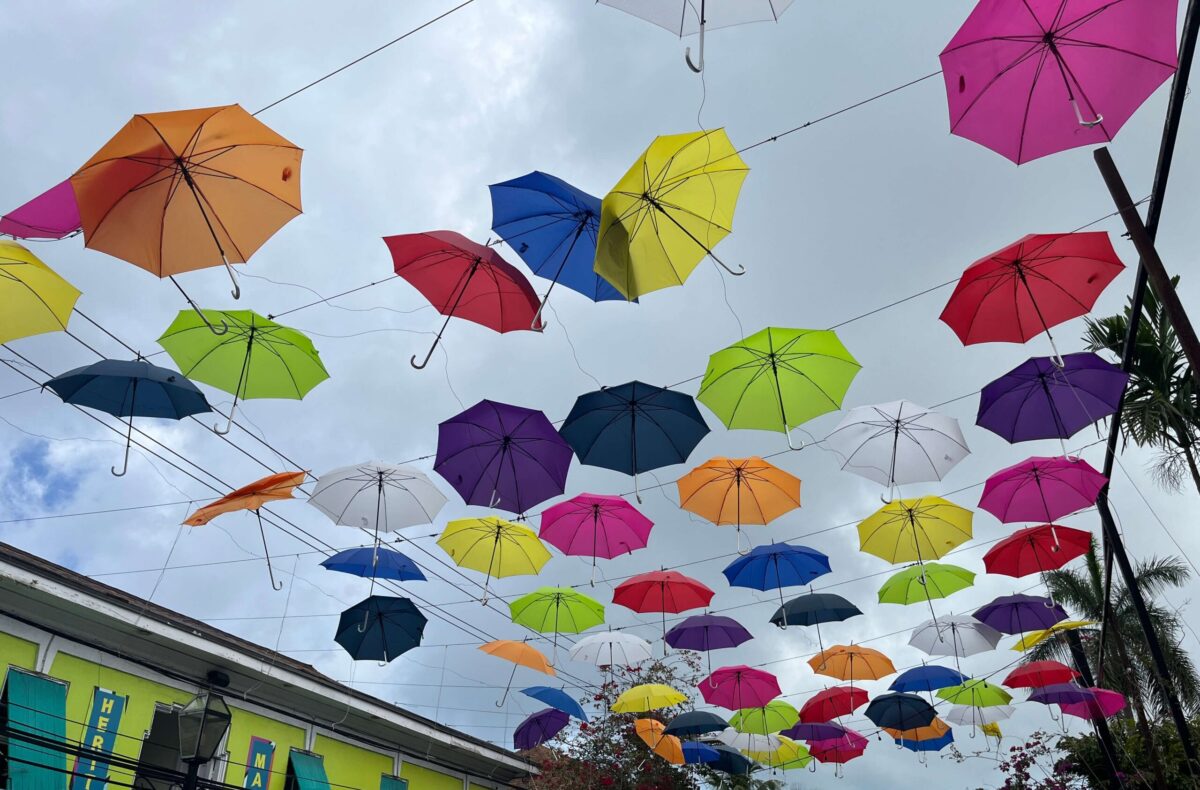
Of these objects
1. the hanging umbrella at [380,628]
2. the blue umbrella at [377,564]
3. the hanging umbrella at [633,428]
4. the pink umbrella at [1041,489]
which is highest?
the hanging umbrella at [633,428]

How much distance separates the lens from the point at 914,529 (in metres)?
11.3

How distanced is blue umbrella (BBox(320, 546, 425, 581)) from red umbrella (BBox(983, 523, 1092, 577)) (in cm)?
781

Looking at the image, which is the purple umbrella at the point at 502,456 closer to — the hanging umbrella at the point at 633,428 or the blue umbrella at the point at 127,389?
the hanging umbrella at the point at 633,428

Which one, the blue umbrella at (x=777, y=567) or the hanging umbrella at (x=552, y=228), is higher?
the hanging umbrella at (x=552, y=228)

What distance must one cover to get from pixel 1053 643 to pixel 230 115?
23.7 m

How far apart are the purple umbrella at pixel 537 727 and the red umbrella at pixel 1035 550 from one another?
841 cm

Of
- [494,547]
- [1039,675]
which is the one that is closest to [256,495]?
[494,547]

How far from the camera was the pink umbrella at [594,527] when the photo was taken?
441 inches

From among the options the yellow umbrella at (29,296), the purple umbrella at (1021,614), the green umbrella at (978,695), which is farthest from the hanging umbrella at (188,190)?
the green umbrella at (978,695)

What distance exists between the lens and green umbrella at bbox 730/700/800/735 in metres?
15.5

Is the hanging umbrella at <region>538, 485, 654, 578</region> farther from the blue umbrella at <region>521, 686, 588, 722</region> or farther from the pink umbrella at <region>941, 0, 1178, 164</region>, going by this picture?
the pink umbrella at <region>941, 0, 1178, 164</region>

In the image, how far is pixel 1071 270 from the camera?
7586 mm

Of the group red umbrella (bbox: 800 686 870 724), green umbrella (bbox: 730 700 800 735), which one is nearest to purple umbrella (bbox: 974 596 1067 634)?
red umbrella (bbox: 800 686 870 724)

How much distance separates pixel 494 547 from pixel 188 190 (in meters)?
6.49
